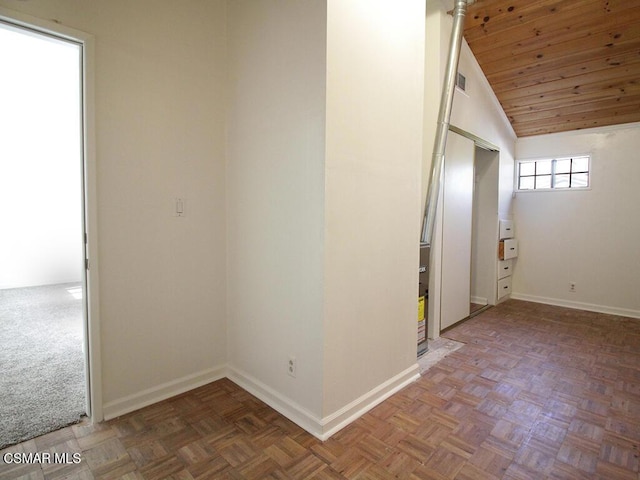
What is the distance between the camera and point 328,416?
1817mm

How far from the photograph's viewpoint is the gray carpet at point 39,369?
6.16ft

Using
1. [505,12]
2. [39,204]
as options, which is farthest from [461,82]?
[39,204]

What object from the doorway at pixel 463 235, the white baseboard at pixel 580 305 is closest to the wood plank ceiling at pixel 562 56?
the doorway at pixel 463 235

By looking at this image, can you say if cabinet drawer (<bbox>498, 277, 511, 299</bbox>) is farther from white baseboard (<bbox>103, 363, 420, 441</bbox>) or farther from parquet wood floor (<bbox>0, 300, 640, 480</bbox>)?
white baseboard (<bbox>103, 363, 420, 441</bbox>)

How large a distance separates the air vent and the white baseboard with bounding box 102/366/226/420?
3.48 m

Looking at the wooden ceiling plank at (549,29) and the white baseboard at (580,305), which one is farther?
the white baseboard at (580,305)

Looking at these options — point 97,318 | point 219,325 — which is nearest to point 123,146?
point 97,318

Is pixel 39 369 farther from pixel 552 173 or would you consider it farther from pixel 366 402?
pixel 552 173

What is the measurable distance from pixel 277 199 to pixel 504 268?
4049 millimetres

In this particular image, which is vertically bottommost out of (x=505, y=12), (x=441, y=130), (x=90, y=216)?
(x=90, y=216)

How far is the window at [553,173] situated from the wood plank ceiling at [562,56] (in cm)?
50

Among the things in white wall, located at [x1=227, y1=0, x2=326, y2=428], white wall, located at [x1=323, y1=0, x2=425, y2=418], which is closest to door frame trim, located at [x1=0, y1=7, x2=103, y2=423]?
white wall, located at [x1=227, y1=0, x2=326, y2=428]

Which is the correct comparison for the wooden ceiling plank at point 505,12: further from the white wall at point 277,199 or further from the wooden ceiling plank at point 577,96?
the white wall at point 277,199

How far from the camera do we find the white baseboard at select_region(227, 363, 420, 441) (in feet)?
5.96
